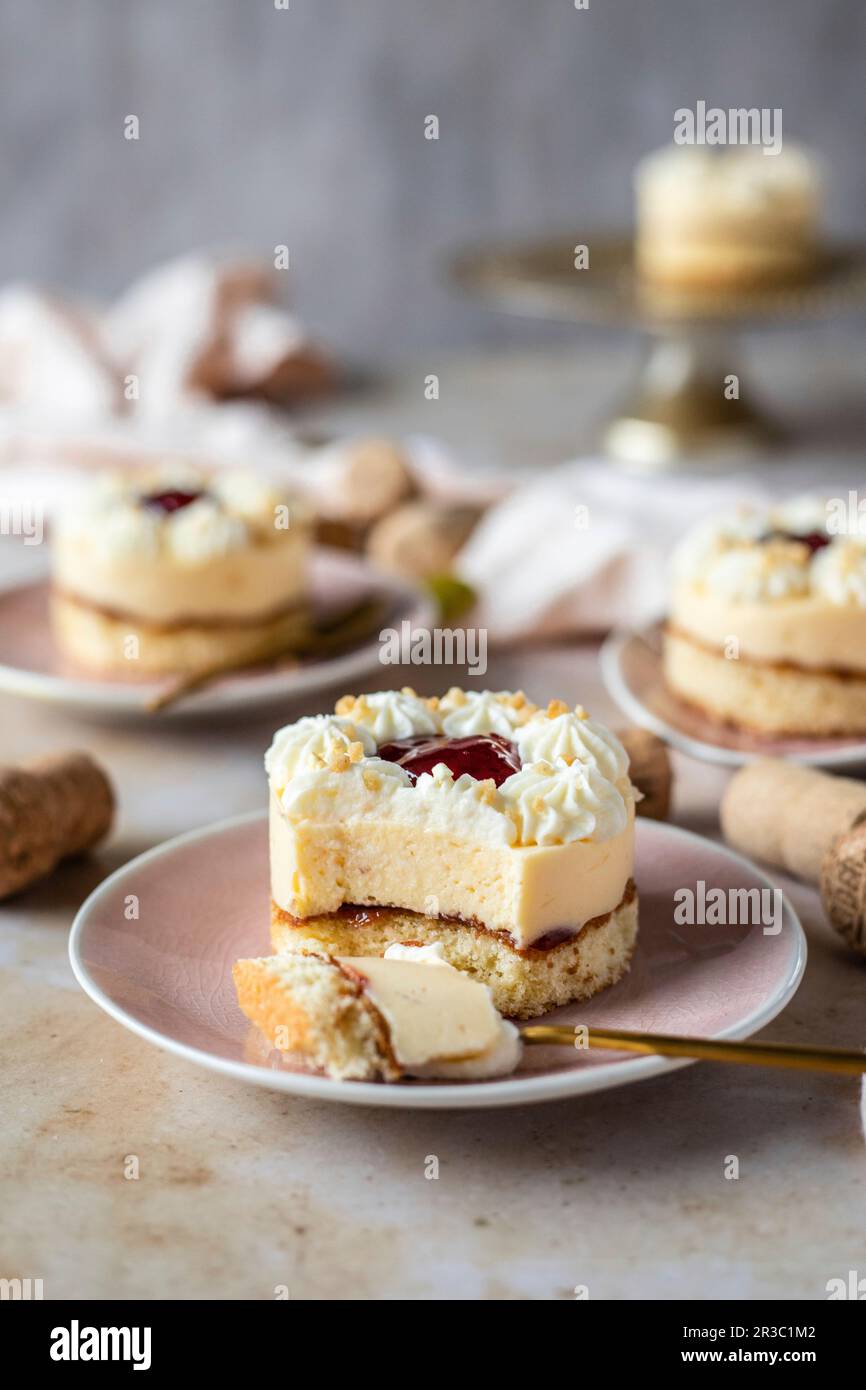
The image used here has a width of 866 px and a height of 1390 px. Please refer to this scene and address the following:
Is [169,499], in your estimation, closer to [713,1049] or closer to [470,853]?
[470,853]

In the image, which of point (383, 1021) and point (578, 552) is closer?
point (383, 1021)

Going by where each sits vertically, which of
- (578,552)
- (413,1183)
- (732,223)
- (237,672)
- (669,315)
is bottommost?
(413,1183)

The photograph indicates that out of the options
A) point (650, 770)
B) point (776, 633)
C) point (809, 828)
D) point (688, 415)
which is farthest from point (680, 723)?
point (688, 415)

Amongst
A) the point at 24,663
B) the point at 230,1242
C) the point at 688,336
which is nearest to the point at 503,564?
the point at 24,663

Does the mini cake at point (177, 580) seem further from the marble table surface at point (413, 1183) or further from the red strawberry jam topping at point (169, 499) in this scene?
the marble table surface at point (413, 1183)

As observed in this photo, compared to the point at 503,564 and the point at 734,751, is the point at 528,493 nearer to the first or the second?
the point at 503,564
